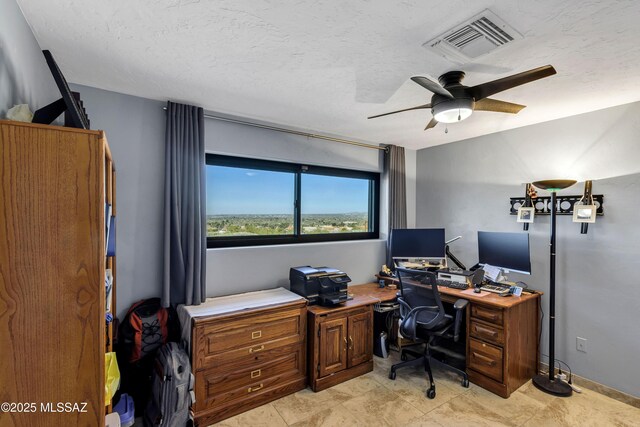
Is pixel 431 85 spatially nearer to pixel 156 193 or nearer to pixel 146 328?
pixel 156 193

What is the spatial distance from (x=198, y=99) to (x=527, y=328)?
3505 mm

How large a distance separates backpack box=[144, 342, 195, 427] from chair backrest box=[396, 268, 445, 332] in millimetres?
1854

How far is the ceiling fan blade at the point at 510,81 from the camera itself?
58.2 inches

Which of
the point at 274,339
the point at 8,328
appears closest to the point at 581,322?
the point at 274,339

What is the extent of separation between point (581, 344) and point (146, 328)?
12.1ft

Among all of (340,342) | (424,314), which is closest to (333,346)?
(340,342)

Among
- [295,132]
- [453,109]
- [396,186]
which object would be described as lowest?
[396,186]

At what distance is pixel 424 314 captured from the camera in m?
2.65

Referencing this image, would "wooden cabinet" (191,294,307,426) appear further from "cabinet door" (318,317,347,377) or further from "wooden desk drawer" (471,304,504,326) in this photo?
"wooden desk drawer" (471,304,504,326)

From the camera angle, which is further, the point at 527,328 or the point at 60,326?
the point at 527,328

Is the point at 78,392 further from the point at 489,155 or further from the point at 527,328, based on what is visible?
the point at 489,155

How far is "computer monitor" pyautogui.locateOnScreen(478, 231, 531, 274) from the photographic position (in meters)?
2.67

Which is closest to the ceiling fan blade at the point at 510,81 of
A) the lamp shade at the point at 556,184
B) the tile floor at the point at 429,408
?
the lamp shade at the point at 556,184

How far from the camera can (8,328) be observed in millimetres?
986
